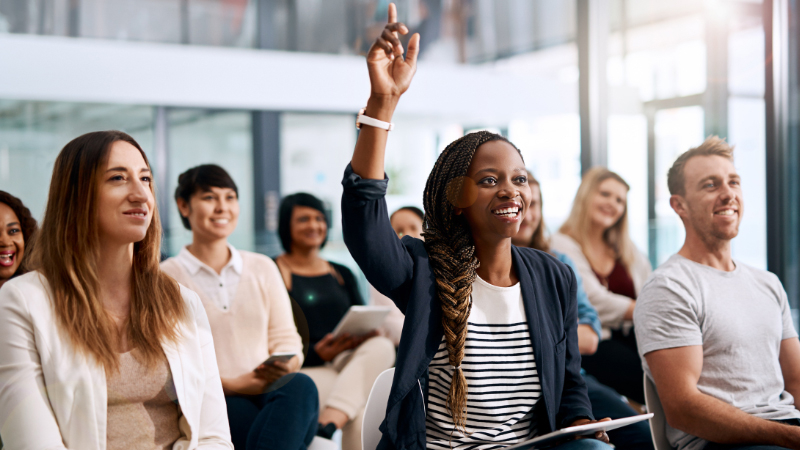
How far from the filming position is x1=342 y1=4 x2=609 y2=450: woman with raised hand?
49.8 inches

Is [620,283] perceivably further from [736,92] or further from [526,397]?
[736,92]

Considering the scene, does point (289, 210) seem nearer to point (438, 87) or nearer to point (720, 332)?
point (720, 332)

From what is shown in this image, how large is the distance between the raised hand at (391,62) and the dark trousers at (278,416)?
1.11m

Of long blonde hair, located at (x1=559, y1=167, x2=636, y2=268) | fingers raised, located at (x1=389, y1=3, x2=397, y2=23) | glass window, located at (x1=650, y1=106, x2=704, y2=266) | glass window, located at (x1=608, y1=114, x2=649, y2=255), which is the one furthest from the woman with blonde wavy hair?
fingers raised, located at (x1=389, y1=3, x2=397, y2=23)

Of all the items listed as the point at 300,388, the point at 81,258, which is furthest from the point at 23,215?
the point at 300,388

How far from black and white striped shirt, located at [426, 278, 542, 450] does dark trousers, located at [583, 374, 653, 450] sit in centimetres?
90

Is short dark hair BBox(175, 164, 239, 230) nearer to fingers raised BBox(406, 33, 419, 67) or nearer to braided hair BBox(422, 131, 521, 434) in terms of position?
braided hair BBox(422, 131, 521, 434)

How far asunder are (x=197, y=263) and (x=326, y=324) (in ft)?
2.32

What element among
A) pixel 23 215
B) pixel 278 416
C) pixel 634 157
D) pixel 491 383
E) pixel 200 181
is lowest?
pixel 278 416

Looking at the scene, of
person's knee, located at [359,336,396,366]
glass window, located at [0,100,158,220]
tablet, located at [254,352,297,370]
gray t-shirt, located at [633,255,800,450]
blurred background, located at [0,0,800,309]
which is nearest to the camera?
gray t-shirt, located at [633,255,800,450]

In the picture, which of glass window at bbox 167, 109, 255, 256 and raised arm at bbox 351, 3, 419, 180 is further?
glass window at bbox 167, 109, 255, 256

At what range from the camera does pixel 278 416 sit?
183 cm

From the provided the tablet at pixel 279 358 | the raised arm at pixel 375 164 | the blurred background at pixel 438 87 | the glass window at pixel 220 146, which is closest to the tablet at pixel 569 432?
the raised arm at pixel 375 164

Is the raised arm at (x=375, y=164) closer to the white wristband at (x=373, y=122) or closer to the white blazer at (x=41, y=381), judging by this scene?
the white wristband at (x=373, y=122)
